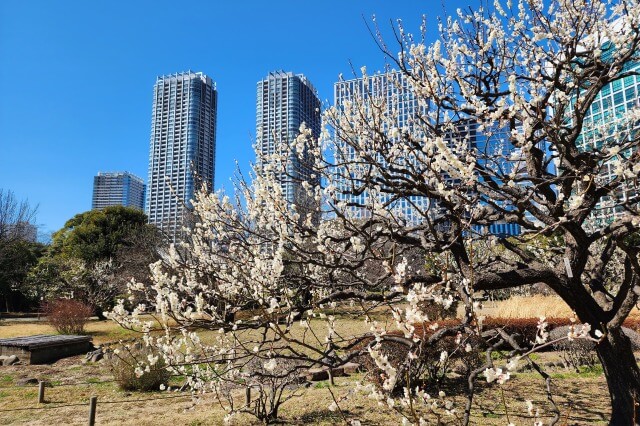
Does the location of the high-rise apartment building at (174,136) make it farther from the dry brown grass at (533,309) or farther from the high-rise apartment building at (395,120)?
the high-rise apartment building at (395,120)

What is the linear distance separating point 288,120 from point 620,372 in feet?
26.0

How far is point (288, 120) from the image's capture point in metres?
10.2

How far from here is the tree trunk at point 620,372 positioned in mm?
4492

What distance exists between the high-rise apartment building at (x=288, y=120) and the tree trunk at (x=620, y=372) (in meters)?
3.71

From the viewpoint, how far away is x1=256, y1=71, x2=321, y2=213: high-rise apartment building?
5.98 metres

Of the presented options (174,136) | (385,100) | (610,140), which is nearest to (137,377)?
(385,100)

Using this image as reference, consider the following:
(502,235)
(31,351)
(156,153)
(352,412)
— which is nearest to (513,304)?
(352,412)

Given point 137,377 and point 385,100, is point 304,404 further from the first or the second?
point 385,100

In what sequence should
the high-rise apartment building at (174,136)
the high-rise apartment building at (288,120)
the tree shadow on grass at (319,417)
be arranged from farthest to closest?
the high-rise apartment building at (174,136) → the tree shadow on grass at (319,417) → the high-rise apartment building at (288,120)

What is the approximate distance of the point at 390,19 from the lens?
4.71 m

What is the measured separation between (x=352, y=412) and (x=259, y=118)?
8349mm

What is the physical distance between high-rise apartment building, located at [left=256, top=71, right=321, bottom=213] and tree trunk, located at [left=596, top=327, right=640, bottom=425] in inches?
146

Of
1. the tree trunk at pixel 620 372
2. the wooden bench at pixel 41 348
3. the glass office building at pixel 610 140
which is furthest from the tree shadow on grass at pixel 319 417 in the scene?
the wooden bench at pixel 41 348

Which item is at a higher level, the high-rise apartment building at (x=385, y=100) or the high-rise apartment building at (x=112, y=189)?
the high-rise apartment building at (x=112, y=189)
